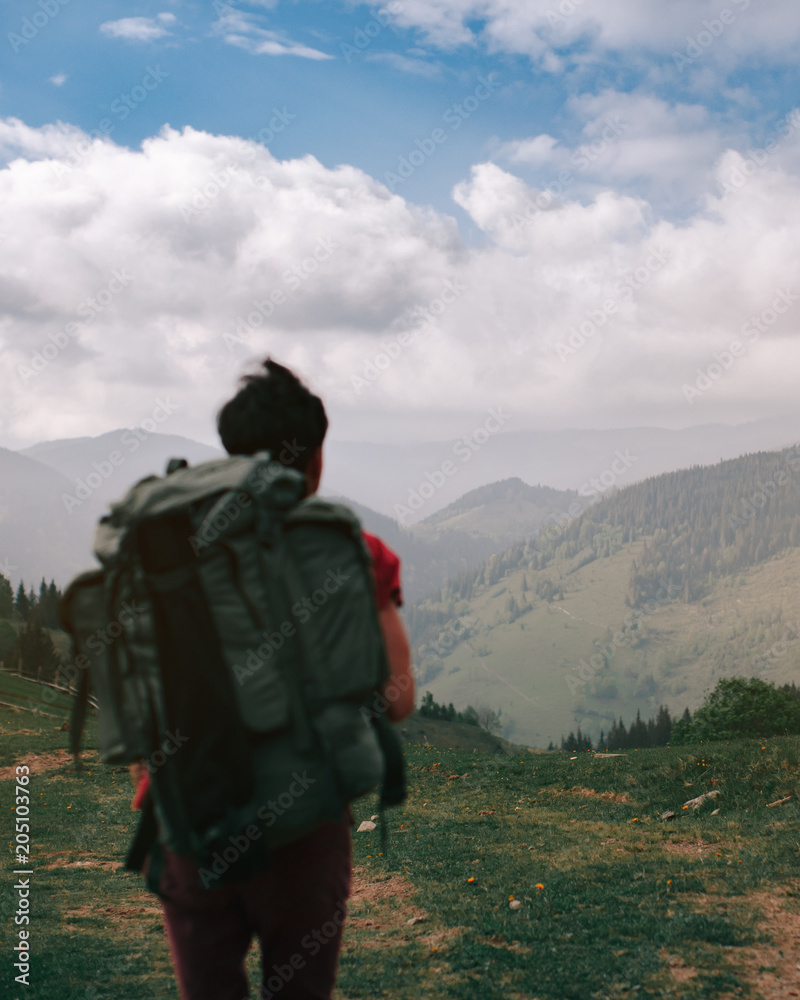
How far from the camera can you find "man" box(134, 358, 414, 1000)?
260cm

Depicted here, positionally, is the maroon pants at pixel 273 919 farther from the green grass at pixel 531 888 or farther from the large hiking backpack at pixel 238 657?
the green grass at pixel 531 888

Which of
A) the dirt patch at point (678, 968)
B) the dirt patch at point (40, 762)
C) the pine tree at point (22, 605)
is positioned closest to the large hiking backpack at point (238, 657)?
the dirt patch at point (678, 968)

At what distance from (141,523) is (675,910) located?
876 centimetres

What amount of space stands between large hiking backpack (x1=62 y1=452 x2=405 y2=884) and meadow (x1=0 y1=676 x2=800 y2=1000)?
5.80m

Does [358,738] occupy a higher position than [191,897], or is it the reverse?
[358,738]

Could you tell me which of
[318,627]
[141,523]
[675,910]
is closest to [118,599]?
[141,523]

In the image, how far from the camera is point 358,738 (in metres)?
2.51

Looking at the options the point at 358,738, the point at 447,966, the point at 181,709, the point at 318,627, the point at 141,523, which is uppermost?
the point at 141,523

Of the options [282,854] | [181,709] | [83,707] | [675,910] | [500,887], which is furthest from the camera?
[500,887]

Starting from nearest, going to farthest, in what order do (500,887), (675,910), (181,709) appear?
1. (181,709)
2. (675,910)
3. (500,887)

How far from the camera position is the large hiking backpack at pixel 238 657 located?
2.41 meters

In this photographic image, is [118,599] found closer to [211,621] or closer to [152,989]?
[211,621]

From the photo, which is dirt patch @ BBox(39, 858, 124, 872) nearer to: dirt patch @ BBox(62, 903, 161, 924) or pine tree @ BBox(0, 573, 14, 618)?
dirt patch @ BBox(62, 903, 161, 924)

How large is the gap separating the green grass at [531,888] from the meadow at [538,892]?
36 millimetres
